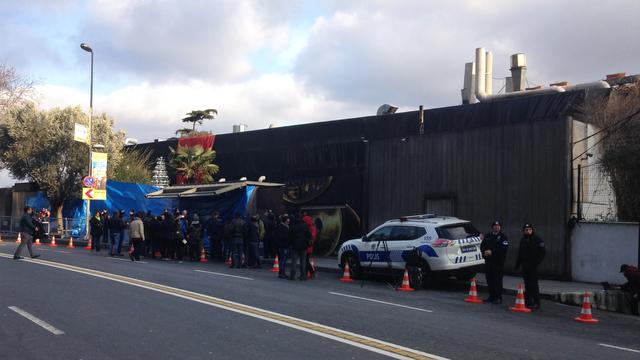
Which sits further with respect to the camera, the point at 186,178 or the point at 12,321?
the point at 186,178

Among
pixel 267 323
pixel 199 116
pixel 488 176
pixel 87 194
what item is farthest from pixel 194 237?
pixel 199 116

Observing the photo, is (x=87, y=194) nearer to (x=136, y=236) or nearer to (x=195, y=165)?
(x=195, y=165)

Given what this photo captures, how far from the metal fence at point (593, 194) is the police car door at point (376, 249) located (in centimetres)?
553

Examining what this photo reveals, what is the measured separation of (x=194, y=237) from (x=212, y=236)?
0.73m

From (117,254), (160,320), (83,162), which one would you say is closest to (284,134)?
(117,254)

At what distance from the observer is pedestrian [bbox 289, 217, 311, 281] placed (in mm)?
15711

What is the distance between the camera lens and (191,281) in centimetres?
1423

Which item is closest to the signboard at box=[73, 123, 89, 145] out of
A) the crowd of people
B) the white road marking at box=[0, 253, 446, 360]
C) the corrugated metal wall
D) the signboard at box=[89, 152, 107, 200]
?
the signboard at box=[89, 152, 107, 200]

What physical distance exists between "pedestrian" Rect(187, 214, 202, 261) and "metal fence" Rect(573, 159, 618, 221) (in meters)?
12.1

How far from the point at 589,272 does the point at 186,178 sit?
20511 mm

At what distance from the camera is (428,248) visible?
14.9 meters

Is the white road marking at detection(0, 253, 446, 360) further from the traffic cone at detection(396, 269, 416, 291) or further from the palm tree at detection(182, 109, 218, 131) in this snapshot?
the palm tree at detection(182, 109, 218, 131)

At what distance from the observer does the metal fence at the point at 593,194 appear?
1733cm

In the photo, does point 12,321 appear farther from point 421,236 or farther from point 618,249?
point 618,249
